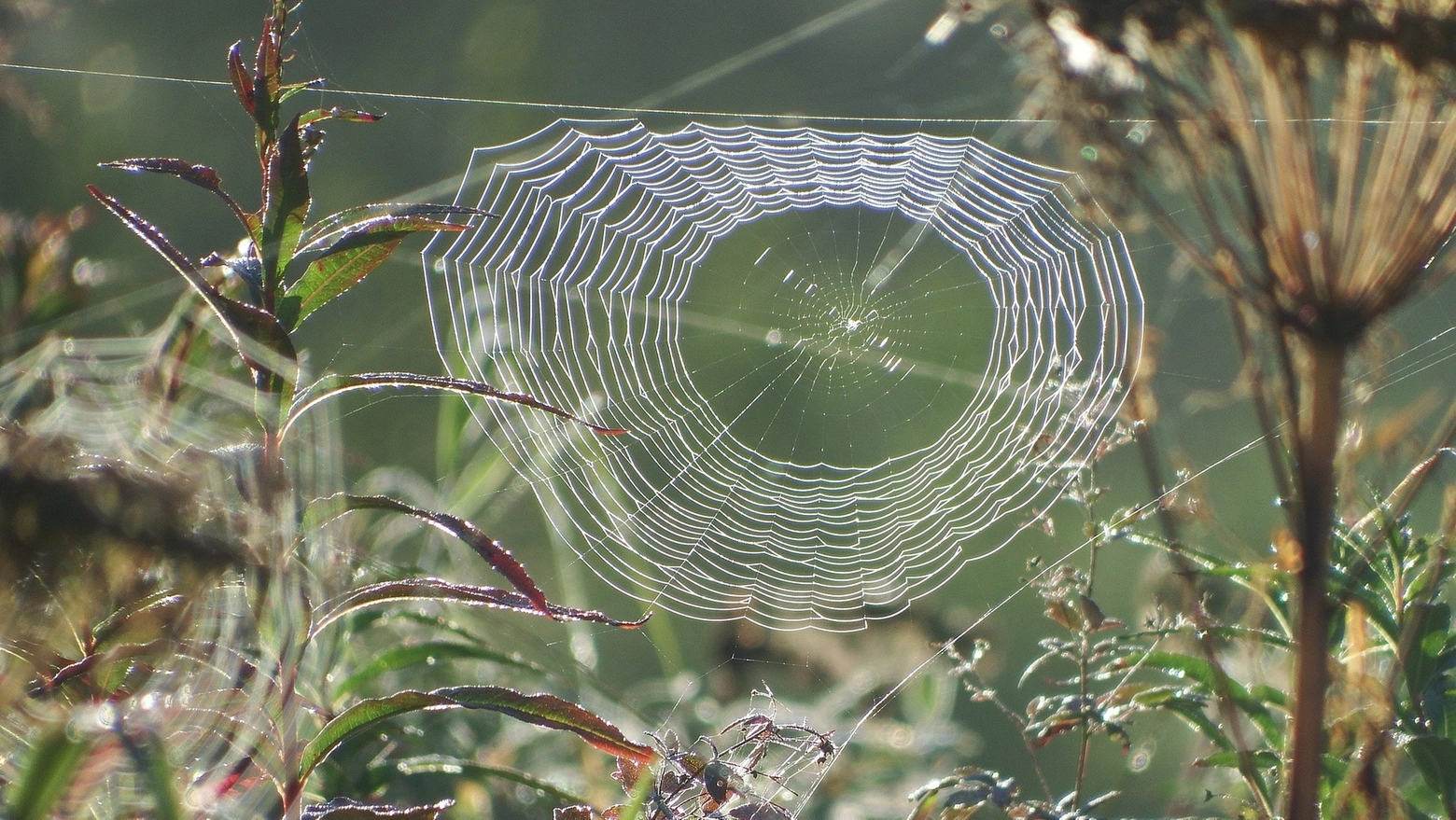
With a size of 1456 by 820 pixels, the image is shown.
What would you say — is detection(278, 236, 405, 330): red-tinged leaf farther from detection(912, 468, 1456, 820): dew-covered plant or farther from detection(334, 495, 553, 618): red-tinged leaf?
detection(912, 468, 1456, 820): dew-covered plant

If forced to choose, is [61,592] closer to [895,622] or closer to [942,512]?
[895,622]

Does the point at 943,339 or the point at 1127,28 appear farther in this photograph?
the point at 943,339

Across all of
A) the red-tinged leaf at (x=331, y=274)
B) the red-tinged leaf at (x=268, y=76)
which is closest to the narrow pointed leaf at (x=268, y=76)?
the red-tinged leaf at (x=268, y=76)

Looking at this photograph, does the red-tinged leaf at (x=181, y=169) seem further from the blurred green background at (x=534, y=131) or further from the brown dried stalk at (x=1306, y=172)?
the brown dried stalk at (x=1306, y=172)

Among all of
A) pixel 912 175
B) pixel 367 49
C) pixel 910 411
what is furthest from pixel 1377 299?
pixel 367 49

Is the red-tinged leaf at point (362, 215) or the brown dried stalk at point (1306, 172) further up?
the brown dried stalk at point (1306, 172)

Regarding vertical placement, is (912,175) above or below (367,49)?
below

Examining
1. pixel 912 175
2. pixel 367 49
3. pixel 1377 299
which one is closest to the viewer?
pixel 1377 299

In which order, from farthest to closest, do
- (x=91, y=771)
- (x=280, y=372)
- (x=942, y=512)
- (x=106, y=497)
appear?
(x=942, y=512)
(x=280, y=372)
(x=91, y=771)
(x=106, y=497)

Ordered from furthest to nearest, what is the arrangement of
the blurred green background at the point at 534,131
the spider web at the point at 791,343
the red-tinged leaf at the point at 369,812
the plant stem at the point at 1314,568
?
the spider web at the point at 791,343 → the blurred green background at the point at 534,131 → the red-tinged leaf at the point at 369,812 → the plant stem at the point at 1314,568
